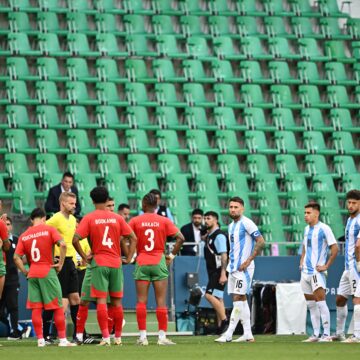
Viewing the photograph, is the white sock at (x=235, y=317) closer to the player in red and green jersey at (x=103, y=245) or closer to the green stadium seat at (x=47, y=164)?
the player in red and green jersey at (x=103, y=245)

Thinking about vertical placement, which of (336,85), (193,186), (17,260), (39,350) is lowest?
(39,350)

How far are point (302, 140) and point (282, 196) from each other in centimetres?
227

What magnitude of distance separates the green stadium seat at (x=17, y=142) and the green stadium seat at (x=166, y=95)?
130 inches

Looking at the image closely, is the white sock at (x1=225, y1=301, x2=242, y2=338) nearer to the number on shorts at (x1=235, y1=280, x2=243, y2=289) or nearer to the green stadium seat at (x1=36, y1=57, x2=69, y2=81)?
the number on shorts at (x1=235, y1=280, x2=243, y2=289)

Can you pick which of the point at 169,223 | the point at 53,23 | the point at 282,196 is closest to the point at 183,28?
the point at 53,23

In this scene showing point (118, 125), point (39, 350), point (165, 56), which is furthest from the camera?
point (165, 56)

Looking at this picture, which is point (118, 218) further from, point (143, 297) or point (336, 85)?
point (336, 85)

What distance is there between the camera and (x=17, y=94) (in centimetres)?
2291

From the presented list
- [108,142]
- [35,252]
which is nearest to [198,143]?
[108,142]

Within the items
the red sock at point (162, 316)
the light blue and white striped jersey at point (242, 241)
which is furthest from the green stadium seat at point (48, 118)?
the red sock at point (162, 316)

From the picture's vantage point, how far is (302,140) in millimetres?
25641

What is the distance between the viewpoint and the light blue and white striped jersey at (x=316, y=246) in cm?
1549

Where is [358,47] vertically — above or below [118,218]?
above

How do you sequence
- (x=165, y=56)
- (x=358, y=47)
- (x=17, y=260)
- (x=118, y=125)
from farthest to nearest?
(x=358, y=47) → (x=165, y=56) → (x=118, y=125) → (x=17, y=260)
